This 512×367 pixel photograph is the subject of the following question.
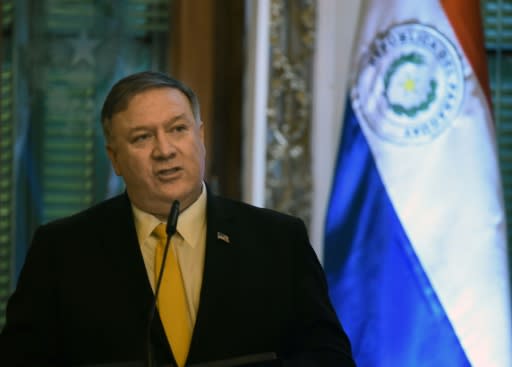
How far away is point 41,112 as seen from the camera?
4176 mm

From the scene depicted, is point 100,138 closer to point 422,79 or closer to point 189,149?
point 422,79

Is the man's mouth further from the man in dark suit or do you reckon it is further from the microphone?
the microphone

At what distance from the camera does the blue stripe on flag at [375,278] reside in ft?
11.4

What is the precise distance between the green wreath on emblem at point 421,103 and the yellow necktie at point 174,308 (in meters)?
1.56

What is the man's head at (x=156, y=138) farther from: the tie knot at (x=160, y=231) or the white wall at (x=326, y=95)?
the white wall at (x=326, y=95)

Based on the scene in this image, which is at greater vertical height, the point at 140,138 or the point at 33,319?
the point at 140,138

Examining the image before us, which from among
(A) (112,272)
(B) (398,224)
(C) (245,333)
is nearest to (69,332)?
(A) (112,272)

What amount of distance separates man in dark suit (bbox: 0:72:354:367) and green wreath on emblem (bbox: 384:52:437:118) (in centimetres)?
138

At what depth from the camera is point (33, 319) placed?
2.18m

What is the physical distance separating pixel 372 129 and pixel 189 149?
1535 mm

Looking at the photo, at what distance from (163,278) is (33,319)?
0.30m

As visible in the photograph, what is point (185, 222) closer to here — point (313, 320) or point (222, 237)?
point (222, 237)

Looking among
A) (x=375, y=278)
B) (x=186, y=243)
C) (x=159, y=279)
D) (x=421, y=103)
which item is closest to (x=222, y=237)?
(x=186, y=243)

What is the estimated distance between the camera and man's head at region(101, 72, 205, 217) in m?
2.18
